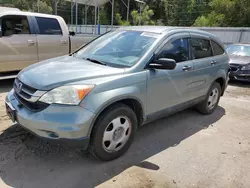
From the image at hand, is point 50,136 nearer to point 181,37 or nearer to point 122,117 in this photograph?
point 122,117

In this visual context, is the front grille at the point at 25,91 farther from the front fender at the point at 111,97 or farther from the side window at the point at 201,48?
the side window at the point at 201,48

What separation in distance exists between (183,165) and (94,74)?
5.58 feet

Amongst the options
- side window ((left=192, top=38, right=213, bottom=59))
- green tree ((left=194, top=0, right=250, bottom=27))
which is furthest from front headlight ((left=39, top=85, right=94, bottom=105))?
green tree ((left=194, top=0, right=250, bottom=27))

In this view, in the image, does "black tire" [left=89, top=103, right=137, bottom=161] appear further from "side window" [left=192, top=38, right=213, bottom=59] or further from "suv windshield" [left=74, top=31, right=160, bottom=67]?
"side window" [left=192, top=38, right=213, bottom=59]

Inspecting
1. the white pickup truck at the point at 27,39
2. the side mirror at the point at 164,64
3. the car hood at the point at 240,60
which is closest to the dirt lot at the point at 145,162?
the side mirror at the point at 164,64

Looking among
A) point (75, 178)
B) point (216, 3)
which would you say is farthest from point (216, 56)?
point (216, 3)

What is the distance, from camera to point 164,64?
326cm

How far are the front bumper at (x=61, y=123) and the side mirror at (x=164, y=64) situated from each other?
1154 mm

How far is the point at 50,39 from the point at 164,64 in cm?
447

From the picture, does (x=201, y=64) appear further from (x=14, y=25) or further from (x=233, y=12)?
(x=233, y=12)

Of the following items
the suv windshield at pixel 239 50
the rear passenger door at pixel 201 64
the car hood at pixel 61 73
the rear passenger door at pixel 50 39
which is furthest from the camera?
the suv windshield at pixel 239 50

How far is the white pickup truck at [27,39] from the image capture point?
5.94m

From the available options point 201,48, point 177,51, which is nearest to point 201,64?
point 201,48

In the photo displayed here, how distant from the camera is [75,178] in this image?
111 inches
